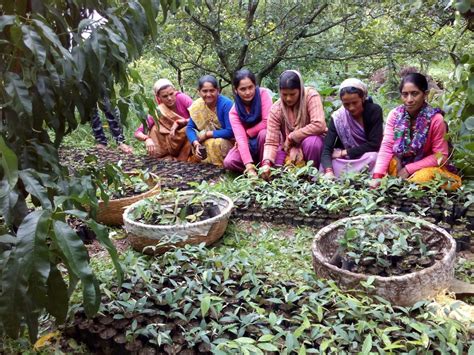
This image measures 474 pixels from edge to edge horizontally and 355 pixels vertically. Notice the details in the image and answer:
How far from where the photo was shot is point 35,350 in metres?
1.94

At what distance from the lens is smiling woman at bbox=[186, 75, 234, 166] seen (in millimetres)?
4742

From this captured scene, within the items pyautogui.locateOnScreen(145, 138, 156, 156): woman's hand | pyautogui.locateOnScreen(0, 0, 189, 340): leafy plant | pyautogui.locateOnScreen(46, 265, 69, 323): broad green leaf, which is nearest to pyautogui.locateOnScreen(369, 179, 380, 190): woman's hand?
pyautogui.locateOnScreen(0, 0, 189, 340): leafy plant

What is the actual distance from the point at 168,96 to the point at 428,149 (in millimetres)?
2855

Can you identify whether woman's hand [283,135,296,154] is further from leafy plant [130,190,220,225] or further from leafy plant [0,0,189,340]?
leafy plant [0,0,189,340]

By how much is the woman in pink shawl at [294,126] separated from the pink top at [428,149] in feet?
2.26

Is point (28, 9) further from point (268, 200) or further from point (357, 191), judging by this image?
point (357, 191)

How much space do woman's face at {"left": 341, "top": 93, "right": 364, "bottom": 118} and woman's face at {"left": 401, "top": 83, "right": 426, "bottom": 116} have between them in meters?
0.44

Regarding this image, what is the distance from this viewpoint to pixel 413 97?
341cm

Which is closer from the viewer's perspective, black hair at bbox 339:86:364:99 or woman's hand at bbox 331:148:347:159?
black hair at bbox 339:86:364:99

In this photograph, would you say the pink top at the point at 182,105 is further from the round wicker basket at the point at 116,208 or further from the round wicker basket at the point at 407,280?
the round wicker basket at the point at 407,280

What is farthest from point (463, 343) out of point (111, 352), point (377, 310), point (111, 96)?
point (111, 96)

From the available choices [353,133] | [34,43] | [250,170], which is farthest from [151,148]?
[34,43]

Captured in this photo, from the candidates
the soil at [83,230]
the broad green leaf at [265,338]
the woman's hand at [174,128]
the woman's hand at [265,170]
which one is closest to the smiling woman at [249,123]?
the woman's hand at [265,170]

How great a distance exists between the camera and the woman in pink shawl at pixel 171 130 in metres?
5.18
